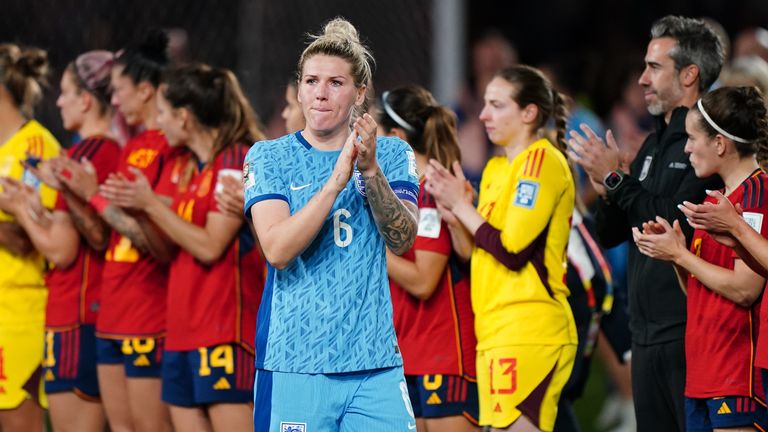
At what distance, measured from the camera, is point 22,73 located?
6.62m

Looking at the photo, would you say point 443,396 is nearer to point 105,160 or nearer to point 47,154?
point 105,160

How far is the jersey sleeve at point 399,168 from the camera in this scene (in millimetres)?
4312

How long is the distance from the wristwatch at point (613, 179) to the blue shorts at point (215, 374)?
71.9 inches

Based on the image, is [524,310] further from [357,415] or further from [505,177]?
[357,415]

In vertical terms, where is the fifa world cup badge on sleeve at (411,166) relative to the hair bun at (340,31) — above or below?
below

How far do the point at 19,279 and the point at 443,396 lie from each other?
7.56 ft

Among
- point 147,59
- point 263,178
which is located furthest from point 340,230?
point 147,59

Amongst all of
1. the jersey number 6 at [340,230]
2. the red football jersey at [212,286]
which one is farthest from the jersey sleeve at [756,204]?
the red football jersey at [212,286]

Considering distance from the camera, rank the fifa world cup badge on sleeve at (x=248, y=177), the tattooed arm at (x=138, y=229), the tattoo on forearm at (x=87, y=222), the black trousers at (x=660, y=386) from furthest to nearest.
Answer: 1. the tattoo on forearm at (x=87, y=222)
2. the tattooed arm at (x=138, y=229)
3. the black trousers at (x=660, y=386)
4. the fifa world cup badge on sleeve at (x=248, y=177)

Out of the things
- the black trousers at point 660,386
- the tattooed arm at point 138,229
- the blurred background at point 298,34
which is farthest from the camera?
the blurred background at point 298,34

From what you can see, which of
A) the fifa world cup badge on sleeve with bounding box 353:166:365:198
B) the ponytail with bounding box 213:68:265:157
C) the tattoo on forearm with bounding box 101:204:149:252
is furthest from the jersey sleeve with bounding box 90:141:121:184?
the fifa world cup badge on sleeve with bounding box 353:166:365:198

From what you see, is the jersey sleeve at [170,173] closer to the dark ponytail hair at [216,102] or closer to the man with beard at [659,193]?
the dark ponytail hair at [216,102]

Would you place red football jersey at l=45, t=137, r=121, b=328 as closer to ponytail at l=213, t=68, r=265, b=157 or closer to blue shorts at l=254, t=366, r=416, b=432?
ponytail at l=213, t=68, r=265, b=157

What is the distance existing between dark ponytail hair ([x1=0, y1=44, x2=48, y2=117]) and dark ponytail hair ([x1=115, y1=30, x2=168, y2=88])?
456mm
